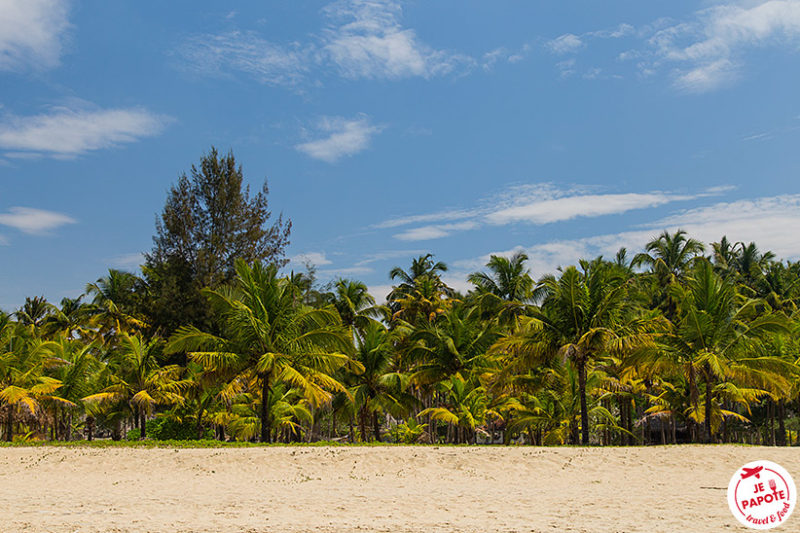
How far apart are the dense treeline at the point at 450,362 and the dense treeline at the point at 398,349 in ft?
0.30

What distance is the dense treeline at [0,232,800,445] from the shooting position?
73.2ft

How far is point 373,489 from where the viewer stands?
13617mm

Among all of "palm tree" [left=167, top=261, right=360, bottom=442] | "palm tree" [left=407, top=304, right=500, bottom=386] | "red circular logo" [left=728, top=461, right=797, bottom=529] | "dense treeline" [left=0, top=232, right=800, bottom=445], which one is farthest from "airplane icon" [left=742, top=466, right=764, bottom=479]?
"palm tree" [left=407, top=304, right=500, bottom=386]

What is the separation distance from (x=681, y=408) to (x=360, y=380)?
14548mm

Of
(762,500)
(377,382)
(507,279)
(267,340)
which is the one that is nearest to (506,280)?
(507,279)

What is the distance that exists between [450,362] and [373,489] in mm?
17280

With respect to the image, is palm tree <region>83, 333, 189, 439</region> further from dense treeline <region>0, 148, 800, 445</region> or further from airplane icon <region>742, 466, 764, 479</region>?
airplane icon <region>742, 466, 764, 479</region>

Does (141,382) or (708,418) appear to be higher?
(141,382)

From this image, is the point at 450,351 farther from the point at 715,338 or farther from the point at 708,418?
the point at 715,338

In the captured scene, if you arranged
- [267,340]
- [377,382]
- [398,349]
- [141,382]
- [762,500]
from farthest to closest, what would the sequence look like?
[398,349]
[377,382]
[141,382]
[267,340]
[762,500]

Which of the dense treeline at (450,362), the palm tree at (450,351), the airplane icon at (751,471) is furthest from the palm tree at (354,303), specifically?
the airplane icon at (751,471)

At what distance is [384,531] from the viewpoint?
29.7 feet

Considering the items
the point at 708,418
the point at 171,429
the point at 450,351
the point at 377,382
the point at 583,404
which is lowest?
the point at 171,429

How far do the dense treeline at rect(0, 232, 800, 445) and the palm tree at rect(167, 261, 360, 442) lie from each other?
0.05m
